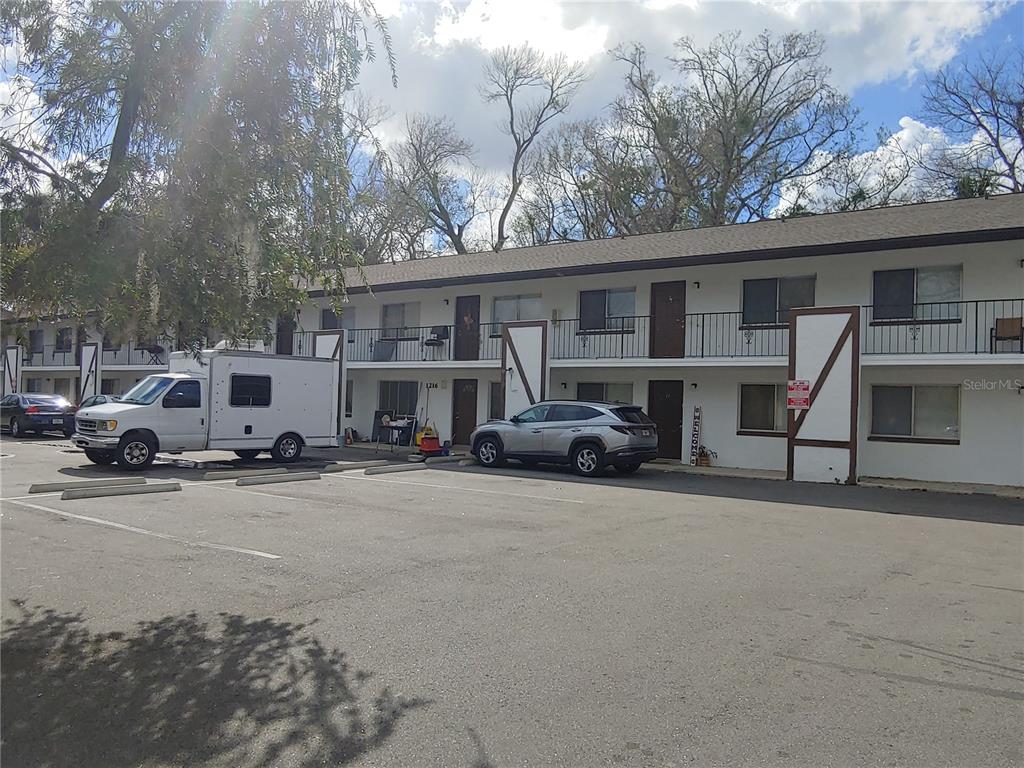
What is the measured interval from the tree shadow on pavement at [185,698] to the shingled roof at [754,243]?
1404cm

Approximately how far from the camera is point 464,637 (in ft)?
17.9

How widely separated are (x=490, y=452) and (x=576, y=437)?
239cm

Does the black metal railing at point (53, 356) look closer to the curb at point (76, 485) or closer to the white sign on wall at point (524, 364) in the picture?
the white sign on wall at point (524, 364)

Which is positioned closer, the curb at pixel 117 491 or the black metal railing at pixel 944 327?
the curb at pixel 117 491

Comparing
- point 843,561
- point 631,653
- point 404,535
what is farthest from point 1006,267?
point 631,653

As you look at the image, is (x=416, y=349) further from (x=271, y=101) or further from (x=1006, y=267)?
(x=271, y=101)

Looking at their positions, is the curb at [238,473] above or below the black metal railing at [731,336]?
below

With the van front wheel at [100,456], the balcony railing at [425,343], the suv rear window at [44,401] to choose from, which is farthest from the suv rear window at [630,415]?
the suv rear window at [44,401]

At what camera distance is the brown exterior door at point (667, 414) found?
20.3m

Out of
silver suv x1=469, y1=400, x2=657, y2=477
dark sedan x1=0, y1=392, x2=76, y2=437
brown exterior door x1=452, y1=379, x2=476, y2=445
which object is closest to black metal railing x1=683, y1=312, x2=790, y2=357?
silver suv x1=469, y1=400, x2=657, y2=477

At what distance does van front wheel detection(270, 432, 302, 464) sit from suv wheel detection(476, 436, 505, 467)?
4.35m

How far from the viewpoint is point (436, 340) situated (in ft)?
77.4

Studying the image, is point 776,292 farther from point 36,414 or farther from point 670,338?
point 36,414

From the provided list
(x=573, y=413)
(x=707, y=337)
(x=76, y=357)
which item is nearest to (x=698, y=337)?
(x=707, y=337)
